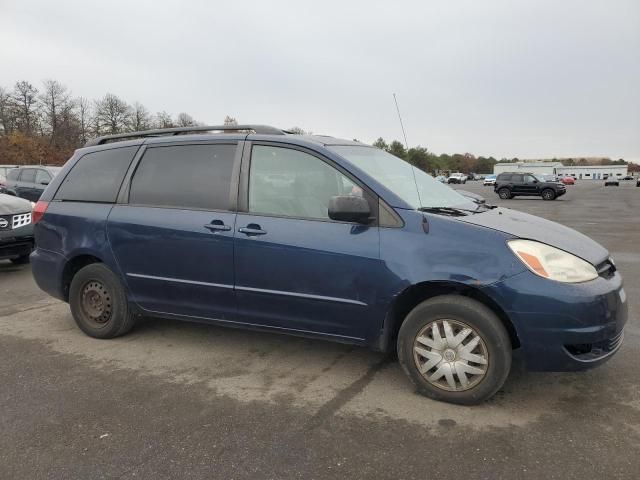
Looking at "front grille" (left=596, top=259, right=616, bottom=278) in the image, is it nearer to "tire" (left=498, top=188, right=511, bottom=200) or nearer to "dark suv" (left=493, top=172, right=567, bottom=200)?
"dark suv" (left=493, top=172, right=567, bottom=200)

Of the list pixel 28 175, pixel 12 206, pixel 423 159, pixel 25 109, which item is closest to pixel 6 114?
pixel 25 109

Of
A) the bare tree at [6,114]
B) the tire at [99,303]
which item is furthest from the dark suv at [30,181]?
the bare tree at [6,114]

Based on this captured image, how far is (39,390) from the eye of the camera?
351 cm

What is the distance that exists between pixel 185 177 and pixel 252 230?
87 centimetres

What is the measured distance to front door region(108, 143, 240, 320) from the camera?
3.85 metres

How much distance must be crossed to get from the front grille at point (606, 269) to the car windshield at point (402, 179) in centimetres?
103

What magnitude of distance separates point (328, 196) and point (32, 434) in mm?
2343

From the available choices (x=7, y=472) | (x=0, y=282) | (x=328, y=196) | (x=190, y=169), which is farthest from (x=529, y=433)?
(x=0, y=282)

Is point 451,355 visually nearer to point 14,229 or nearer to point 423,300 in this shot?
point 423,300

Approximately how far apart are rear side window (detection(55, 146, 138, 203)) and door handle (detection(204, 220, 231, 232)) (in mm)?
1130

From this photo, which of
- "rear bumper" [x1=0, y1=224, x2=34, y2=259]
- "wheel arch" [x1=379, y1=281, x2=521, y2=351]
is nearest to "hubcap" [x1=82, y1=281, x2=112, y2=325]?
"wheel arch" [x1=379, y1=281, x2=521, y2=351]

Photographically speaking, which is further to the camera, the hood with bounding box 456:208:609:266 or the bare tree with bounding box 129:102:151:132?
the bare tree with bounding box 129:102:151:132

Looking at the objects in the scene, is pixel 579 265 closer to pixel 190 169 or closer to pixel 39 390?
pixel 190 169

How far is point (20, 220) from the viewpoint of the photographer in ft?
24.6
